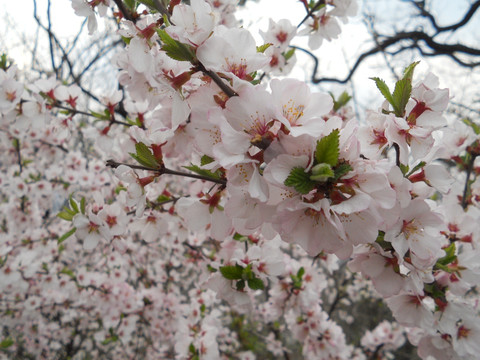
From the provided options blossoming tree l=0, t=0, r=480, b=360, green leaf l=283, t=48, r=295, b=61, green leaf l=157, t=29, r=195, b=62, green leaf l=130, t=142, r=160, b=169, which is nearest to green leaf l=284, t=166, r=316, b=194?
blossoming tree l=0, t=0, r=480, b=360

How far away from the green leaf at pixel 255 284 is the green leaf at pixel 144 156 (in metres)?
0.65

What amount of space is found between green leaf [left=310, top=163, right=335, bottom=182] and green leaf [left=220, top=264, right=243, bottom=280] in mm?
798

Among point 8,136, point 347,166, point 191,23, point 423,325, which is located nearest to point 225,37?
point 191,23

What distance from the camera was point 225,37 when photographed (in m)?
0.73

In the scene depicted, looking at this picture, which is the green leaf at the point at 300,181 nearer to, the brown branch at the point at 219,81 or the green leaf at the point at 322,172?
the green leaf at the point at 322,172

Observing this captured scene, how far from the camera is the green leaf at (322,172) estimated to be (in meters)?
0.58

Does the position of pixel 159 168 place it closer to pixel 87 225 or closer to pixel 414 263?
pixel 87 225

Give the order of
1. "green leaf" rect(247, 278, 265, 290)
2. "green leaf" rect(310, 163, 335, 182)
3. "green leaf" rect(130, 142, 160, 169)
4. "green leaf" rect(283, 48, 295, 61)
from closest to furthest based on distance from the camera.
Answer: "green leaf" rect(310, 163, 335, 182) < "green leaf" rect(130, 142, 160, 169) < "green leaf" rect(247, 278, 265, 290) < "green leaf" rect(283, 48, 295, 61)

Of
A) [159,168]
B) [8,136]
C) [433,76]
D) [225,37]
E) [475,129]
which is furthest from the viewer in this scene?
[8,136]

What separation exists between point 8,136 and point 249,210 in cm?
319

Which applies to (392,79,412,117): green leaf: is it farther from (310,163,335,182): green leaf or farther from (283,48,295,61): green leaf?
(283,48,295,61): green leaf

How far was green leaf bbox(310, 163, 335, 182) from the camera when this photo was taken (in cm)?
58

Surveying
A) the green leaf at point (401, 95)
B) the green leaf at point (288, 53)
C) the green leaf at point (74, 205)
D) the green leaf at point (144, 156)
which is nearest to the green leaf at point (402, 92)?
the green leaf at point (401, 95)

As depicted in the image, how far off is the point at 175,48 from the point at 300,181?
42 centimetres
